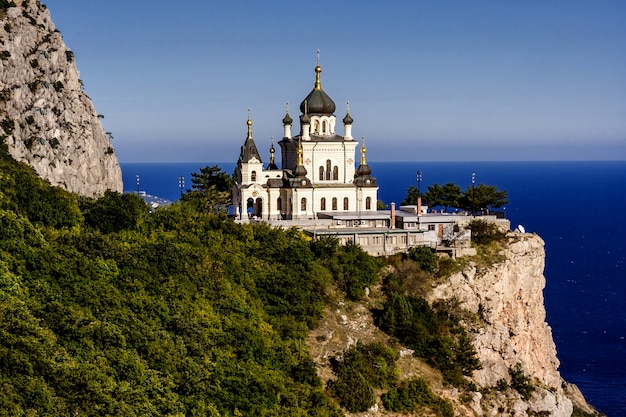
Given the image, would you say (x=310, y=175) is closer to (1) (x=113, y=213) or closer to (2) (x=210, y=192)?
(2) (x=210, y=192)

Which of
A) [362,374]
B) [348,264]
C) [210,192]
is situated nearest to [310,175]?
[210,192]

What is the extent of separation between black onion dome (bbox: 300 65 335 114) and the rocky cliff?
17.4 meters

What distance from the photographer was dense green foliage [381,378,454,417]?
171 ft

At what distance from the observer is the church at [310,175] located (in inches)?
2815

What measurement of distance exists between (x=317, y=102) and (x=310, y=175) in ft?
19.1

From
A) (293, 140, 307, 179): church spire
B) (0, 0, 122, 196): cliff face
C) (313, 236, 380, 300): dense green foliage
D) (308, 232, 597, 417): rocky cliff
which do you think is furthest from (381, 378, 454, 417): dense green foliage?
(0, 0, 122, 196): cliff face

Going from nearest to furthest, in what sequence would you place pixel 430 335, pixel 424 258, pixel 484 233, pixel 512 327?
pixel 430 335 < pixel 424 258 < pixel 512 327 < pixel 484 233

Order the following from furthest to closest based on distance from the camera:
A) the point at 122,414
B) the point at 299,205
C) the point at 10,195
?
1. the point at 299,205
2. the point at 10,195
3. the point at 122,414

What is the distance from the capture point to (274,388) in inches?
1865

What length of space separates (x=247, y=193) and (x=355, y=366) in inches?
893

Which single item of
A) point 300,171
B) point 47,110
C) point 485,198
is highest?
point 47,110

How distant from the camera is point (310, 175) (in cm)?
7394

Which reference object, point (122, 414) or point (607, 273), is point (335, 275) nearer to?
point (122, 414)

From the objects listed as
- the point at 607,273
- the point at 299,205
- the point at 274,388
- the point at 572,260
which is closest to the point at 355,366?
the point at 274,388
